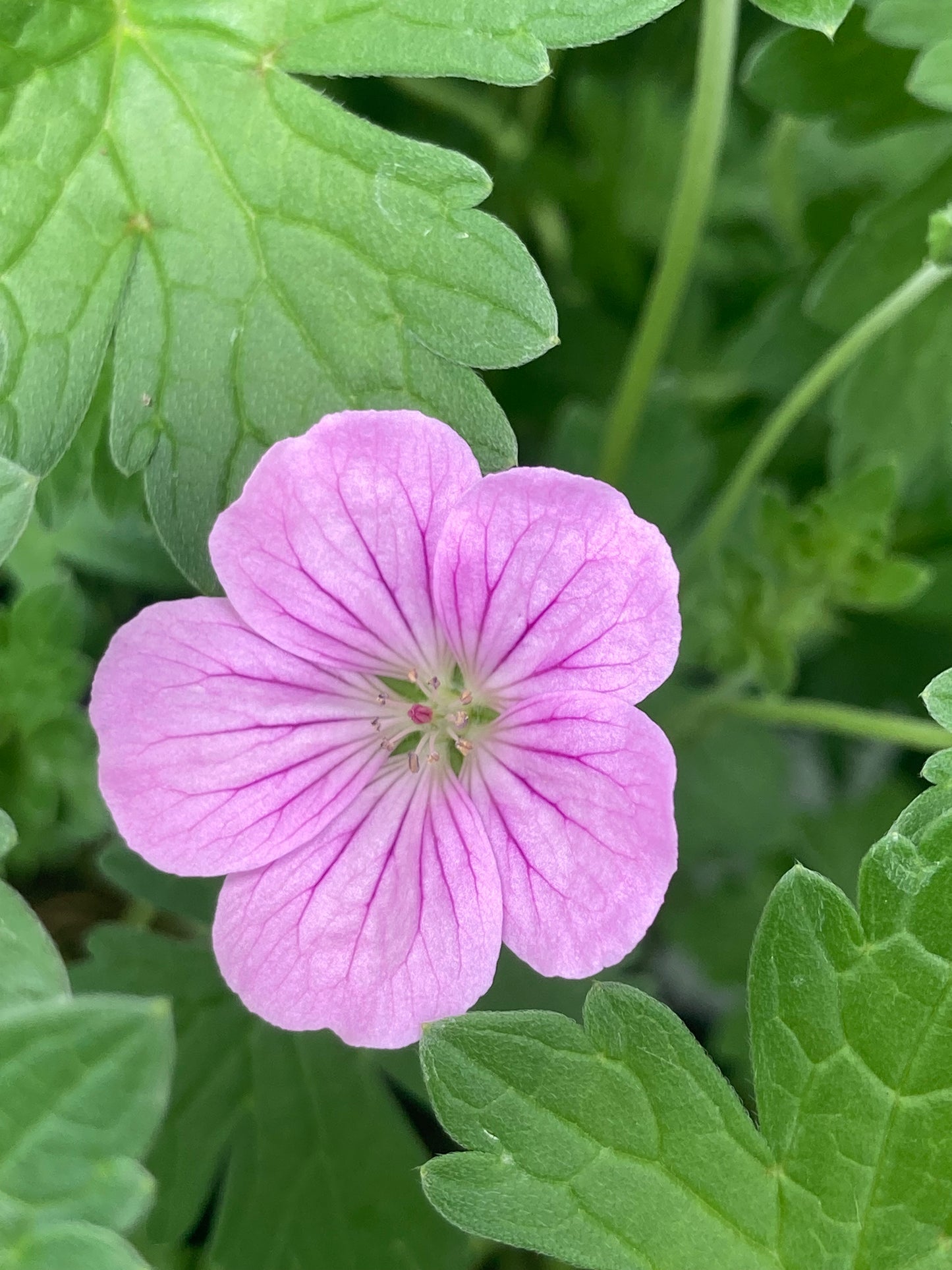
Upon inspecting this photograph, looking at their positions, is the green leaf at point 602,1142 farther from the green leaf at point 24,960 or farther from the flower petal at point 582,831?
the green leaf at point 24,960

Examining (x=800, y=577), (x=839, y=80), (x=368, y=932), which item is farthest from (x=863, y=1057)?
(x=839, y=80)

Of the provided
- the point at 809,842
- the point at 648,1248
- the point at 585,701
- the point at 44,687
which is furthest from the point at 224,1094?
the point at 809,842

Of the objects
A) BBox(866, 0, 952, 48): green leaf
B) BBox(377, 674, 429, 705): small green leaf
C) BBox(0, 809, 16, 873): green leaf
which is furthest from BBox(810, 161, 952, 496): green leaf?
BBox(0, 809, 16, 873): green leaf

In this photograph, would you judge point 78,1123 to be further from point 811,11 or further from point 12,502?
point 811,11

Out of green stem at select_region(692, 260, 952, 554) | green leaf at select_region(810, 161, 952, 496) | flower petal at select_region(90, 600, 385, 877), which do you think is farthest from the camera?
green leaf at select_region(810, 161, 952, 496)

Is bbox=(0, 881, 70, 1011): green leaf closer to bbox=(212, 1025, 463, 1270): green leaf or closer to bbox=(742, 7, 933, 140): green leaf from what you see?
bbox=(212, 1025, 463, 1270): green leaf

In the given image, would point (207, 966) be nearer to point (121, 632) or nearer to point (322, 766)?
point (322, 766)

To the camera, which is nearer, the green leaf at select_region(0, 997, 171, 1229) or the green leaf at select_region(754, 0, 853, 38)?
the green leaf at select_region(0, 997, 171, 1229)

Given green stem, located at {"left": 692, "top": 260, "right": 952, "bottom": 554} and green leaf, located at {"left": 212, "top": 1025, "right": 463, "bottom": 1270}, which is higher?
green stem, located at {"left": 692, "top": 260, "right": 952, "bottom": 554}

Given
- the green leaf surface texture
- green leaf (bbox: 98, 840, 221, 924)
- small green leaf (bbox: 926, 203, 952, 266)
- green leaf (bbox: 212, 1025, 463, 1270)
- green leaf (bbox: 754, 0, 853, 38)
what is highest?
green leaf (bbox: 754, 0, 853, 38)
